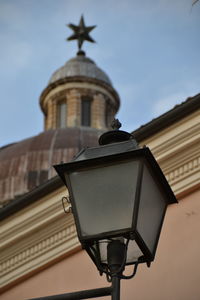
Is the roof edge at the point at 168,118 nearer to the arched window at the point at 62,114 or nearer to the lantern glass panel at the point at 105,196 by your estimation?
the lantern glass panel at the point at 105,196

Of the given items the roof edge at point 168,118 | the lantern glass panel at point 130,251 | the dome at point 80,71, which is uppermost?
the dome at point 80,71

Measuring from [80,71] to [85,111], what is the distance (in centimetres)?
195

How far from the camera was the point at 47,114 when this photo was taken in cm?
3847

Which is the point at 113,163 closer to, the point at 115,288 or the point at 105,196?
the point at 105,196

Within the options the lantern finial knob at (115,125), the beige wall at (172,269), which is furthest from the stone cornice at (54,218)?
the lantern finial knob at (115,125)

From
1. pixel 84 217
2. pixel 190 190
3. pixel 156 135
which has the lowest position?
pixel 84 217

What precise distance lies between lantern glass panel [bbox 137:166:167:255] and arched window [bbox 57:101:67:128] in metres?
33.1

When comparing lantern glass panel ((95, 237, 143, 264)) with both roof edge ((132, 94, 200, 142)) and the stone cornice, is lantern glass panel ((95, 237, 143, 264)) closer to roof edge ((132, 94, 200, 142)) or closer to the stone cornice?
the stone cornice

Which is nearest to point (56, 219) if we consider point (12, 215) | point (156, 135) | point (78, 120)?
point (12, 215)

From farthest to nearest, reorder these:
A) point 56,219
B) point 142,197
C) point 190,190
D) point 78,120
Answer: point 78,120, point 56,219, point 190,190, point 142,197

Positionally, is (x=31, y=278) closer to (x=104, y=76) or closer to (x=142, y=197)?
(x=142, y=197)

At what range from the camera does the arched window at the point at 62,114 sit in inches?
1491

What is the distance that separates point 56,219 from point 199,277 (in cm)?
214

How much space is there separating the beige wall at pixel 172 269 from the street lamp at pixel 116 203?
126 inches
